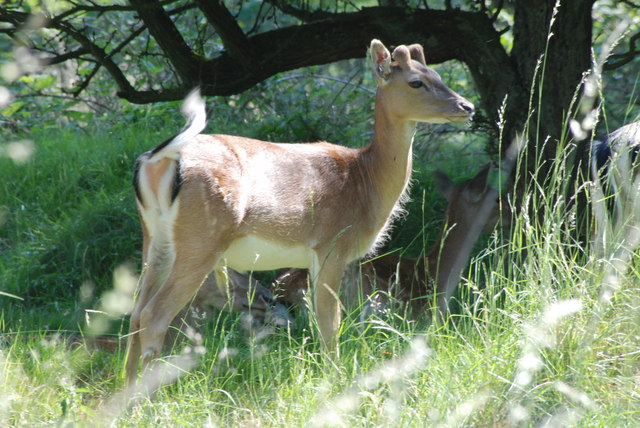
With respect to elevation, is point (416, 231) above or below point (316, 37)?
below

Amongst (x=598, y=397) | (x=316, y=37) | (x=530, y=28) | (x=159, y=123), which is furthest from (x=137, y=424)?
(x=159, y=123)

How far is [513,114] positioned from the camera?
19.3ft

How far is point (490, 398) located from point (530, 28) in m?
3.18

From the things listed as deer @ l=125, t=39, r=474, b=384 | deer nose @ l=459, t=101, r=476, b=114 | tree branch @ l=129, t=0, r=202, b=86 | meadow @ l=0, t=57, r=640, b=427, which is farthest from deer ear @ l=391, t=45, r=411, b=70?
tree branch @ l=129, t=0, r=202, b=86

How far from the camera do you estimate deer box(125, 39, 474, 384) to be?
4.44 meters

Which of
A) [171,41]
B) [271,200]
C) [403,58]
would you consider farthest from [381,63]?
[171,41]

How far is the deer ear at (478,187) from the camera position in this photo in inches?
245

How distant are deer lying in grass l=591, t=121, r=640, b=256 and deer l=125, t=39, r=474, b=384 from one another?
93cm

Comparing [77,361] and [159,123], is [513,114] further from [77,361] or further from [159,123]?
[159,123]

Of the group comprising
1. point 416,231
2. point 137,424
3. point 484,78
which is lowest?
point 416,231

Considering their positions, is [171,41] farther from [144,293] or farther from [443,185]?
[443,185]

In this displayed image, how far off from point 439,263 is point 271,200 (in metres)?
1.69

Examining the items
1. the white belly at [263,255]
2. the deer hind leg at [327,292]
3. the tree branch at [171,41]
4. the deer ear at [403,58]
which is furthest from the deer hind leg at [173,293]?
the tree branch at [171,41]

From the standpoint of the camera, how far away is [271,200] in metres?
4.79
